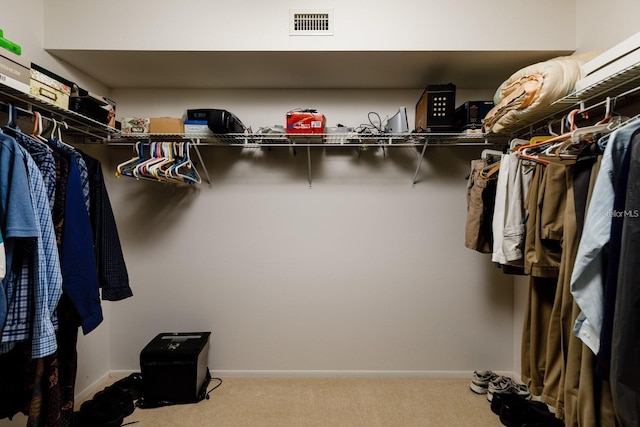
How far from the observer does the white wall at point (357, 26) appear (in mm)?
1565

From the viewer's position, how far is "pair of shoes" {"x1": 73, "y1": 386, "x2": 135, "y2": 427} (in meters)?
1.53

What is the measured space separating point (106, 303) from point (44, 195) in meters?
1.32

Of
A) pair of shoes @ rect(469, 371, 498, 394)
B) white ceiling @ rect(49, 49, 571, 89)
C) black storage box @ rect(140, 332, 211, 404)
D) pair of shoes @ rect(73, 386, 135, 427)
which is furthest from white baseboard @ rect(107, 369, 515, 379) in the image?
white ceiling @ rect(49, 49, 571, 89)

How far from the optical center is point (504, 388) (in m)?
1.79

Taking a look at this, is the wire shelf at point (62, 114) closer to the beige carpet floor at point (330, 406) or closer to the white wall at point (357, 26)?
the white wall at point (357, 26)

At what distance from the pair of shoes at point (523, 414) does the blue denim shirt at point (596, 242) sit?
3.27 ft

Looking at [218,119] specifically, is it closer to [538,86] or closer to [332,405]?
[538,86]

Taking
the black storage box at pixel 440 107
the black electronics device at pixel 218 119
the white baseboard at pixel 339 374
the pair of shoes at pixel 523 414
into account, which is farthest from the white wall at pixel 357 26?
the white baseboard at pixel 339 374

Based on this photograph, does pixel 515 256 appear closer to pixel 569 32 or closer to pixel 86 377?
pixel 569 32

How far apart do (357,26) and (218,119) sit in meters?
0.94

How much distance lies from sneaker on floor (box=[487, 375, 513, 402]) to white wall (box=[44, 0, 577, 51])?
2027 millimetres

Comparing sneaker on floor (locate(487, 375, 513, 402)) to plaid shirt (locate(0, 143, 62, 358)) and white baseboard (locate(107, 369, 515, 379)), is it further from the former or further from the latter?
plaid shirt (locate(0, 143, 62, 358))

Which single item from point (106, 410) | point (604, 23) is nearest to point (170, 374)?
point (106, 410)

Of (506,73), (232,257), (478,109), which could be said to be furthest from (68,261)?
(506,73)
